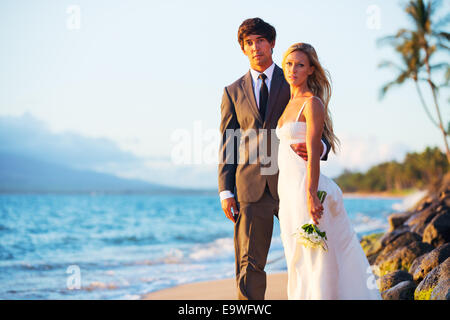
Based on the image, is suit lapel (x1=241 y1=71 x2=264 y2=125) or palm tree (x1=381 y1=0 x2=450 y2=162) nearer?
suit lapel (x1=241 y1=71 x2=264 y2=125)

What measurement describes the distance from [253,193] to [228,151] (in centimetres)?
41

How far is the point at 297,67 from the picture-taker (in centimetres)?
343

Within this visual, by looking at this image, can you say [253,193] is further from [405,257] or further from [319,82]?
[405,257]

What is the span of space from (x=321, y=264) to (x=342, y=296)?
0.81 ft

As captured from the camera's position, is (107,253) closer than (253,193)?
No

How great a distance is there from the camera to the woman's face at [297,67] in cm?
343

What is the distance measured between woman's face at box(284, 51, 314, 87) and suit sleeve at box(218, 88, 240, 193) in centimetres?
66

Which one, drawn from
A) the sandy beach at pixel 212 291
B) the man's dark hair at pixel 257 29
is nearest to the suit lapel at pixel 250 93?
the man's dark hair at pixel 257 29

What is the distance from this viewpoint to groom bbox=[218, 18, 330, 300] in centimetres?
371

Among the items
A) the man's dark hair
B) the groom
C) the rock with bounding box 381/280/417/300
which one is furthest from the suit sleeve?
the rock with bounding box 381/280/417/300

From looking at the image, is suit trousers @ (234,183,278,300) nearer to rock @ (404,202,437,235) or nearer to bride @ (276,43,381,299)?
bride @ (276,43,381,299)

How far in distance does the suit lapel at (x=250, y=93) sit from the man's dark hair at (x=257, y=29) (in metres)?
0.30

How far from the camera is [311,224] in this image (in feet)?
10.6

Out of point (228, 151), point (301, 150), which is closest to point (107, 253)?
point (228, 151)
